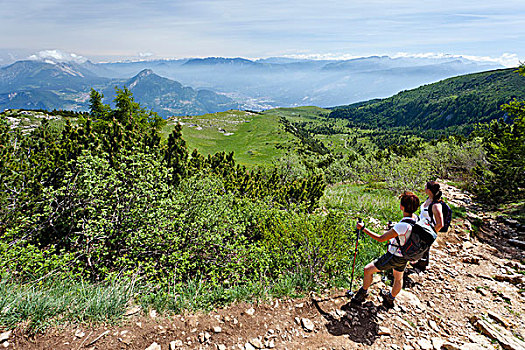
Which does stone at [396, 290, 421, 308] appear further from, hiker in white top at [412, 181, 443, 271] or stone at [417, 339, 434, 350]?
hiker in white top at [412, 181, 443, 271]

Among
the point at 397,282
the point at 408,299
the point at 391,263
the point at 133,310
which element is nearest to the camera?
the point at 133,310

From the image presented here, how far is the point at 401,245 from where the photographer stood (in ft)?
17.5

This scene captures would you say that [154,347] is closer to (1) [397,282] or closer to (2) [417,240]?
(1) [397,282]

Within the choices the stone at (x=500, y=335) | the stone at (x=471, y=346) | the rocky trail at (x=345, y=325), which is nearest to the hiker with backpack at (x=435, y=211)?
the rocky trail at (x=345, y=325)

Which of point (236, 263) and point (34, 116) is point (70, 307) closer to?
point (236, 263)

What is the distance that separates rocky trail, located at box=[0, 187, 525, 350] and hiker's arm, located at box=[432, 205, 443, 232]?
1680mm

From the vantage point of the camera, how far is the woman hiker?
5289 millimetres

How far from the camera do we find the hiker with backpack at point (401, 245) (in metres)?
5.18

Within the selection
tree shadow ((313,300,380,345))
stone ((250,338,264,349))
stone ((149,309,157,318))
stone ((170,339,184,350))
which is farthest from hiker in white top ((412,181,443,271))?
stone ((149,309,157,318))

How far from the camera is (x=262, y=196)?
12.1m

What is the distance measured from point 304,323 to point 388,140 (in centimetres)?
21862

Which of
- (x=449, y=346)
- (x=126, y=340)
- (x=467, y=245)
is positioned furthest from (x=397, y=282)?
(x=467, y=245)

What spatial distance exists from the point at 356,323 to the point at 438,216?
3637mm

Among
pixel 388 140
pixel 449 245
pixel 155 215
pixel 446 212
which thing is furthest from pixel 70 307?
pixel 388 140
